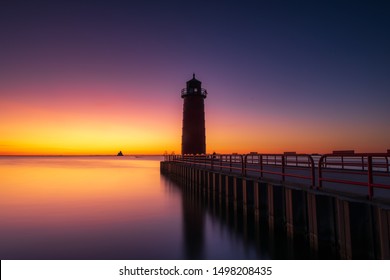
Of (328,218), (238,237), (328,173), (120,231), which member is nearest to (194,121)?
(328,173)

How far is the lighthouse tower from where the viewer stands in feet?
97.5

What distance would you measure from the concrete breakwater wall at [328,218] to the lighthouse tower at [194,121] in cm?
1751

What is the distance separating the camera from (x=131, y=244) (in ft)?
34.0

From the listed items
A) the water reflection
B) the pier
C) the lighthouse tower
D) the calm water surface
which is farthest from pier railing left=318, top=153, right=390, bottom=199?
the lighthouse tower

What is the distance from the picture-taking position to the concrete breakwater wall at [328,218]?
237 inches

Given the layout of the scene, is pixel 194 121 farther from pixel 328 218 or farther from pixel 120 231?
pixel 328 218

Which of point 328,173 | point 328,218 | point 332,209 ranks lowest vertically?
point 328,218

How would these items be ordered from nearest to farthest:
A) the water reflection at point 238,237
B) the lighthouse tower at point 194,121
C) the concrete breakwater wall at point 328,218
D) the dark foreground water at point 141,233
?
the concrete breakwater wall at point 328,218 < the water reflection at point 238,237 < the dark foreground water at point 141,233 < the lighthouse tower at point 194,121

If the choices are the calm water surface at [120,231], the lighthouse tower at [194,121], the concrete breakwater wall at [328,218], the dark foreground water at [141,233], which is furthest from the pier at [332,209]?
the lighthouse tower at [194,121]

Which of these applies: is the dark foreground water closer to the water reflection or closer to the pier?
the water reflection

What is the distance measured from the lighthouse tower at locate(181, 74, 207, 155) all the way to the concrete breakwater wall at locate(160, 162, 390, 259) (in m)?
17.5

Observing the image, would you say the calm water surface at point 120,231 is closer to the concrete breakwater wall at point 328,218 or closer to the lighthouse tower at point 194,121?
the concrete breakwater wall at point 328,218

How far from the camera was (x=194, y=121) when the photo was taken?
29703 mm

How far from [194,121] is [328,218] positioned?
902 inches
